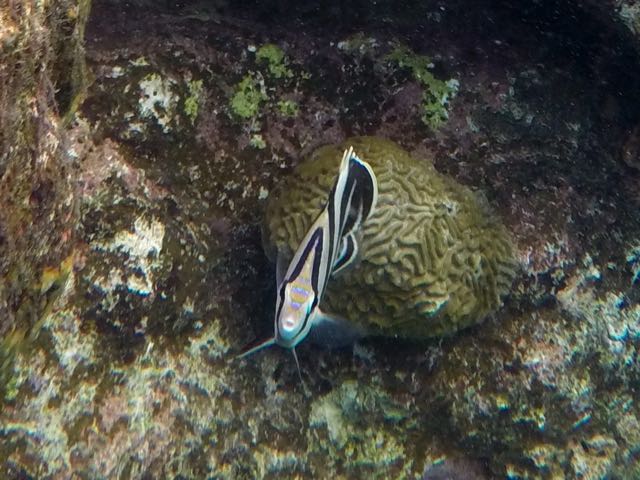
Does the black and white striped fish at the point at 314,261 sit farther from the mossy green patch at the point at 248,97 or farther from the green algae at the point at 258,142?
the mossy green patch at the point at 248,97

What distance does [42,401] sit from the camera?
271cm

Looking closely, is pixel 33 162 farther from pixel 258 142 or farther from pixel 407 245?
pixel 407 245

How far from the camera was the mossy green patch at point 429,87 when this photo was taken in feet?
12.3

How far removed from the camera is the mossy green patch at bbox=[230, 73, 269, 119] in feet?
11.7

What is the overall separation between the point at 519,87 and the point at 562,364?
1.76m

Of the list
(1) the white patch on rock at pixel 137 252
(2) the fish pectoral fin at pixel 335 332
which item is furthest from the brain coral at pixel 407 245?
(1) the white patch on rock at pixel 137 252

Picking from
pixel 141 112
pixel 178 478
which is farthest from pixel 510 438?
pixel 141 112

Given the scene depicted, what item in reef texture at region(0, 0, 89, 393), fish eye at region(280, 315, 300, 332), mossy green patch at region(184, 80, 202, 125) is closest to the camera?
reef texture at region(0, 0, 89, 393)

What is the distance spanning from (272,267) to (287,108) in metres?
1.01

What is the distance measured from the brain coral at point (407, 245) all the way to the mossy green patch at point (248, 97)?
0.47 m

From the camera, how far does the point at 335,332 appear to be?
3314 mm

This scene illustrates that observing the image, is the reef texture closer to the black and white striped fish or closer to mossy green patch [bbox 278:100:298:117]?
the black and white striped fish

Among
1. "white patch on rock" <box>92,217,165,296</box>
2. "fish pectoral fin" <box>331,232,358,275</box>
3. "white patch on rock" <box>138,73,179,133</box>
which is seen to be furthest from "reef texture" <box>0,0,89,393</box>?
"fish pectoral fin" <box>331,232,358,275</box>

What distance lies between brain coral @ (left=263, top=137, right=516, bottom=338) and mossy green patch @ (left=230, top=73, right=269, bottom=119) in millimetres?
474
